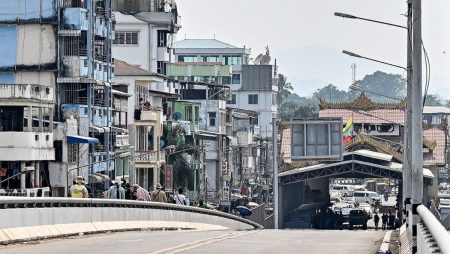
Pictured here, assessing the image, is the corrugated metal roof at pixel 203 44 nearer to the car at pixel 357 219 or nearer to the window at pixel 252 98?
the window at pixel 252 98

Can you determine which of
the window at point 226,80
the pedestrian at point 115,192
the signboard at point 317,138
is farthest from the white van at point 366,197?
the pedestrian at point 115,192

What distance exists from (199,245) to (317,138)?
57208 mm

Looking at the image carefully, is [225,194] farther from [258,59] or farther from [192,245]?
[192,245]

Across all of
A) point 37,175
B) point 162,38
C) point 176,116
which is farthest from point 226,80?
point 37,175

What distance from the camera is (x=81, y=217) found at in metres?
36.0

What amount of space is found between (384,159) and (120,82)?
18.0 m

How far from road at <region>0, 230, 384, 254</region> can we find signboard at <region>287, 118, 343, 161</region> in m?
49.4

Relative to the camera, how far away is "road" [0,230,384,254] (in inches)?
1064

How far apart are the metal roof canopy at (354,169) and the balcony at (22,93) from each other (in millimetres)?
31288

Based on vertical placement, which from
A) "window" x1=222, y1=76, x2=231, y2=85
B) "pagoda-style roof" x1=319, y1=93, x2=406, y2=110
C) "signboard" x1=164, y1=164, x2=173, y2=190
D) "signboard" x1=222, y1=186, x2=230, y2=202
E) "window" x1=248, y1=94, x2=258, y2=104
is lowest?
"signboard" x1=222, y1=186, x2=230, y2=202

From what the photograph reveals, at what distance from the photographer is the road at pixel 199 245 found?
2703cm

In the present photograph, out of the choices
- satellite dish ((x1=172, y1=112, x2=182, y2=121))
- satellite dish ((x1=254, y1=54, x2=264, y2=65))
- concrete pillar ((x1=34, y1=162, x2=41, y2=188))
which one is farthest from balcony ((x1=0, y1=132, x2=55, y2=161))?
satellite dish ((x1=254, y1=54, x2=264, y2=65))

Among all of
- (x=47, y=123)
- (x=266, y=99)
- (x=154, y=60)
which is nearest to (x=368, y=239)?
(x=47, y=123)

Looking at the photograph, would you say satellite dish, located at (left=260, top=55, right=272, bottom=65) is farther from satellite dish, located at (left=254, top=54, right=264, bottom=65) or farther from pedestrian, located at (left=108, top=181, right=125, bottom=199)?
pedestrian, located at (left=108, top=181, right=125, bottom=199)
